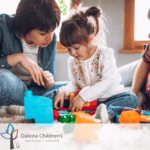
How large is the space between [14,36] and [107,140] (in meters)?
0.56

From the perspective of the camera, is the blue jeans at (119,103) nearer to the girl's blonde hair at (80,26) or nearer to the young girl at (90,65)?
the young girl at (90,65)

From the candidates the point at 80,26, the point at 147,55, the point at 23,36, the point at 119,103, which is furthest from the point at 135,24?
the point at 23,36

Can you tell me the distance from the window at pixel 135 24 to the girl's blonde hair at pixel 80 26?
19 centimetres

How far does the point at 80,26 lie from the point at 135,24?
0.99 ft

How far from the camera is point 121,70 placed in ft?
3.40

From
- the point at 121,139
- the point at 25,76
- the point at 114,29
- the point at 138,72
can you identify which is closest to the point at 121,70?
the point at 138,72

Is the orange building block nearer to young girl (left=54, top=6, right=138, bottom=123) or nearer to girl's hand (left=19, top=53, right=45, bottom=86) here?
young girl (left=54, top=6, right=138, bottom=123)

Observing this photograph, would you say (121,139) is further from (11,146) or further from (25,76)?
(25,76)

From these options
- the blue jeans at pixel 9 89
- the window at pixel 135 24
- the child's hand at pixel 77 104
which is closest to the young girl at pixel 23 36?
the blue jeans at pixel 9 89

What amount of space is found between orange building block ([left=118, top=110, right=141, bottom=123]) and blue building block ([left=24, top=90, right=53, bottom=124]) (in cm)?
21

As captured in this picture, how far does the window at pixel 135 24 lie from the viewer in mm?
795

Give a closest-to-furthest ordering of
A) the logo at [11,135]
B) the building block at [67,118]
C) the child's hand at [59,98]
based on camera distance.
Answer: the logo at [11,135] < the building block at [67,118] < the child's hand at [59,98]

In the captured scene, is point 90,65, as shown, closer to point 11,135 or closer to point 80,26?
point 80,26

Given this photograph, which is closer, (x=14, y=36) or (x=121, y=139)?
(x=121, y=139)
